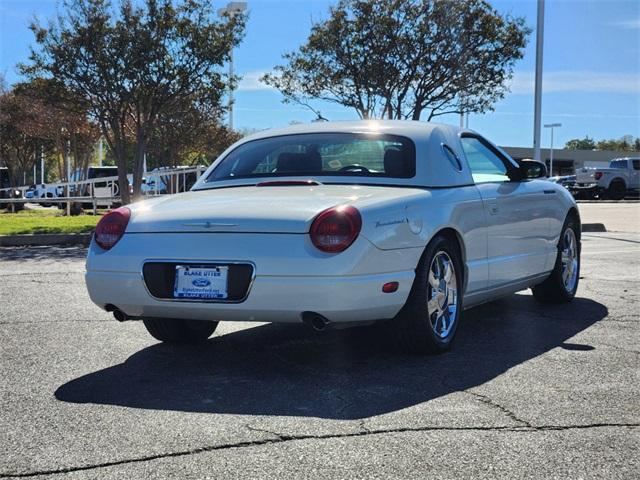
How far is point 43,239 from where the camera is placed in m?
14.9

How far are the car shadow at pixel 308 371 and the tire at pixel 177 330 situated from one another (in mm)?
76

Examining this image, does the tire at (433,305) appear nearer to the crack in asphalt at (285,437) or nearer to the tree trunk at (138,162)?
the crack in asphalt at (285,437)

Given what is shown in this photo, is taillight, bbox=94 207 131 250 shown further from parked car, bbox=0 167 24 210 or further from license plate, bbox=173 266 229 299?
parked car, bbox=0 167 24 210

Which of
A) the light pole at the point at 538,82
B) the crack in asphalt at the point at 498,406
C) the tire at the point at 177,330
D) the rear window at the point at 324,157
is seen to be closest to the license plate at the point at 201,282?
the tire at the point at 177,330

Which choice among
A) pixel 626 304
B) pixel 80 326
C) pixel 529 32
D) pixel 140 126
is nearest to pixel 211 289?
pixel 80 326

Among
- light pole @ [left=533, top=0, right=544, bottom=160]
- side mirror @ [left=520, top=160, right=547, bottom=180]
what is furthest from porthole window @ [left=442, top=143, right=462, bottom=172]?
light pole @ [left=533, top=0, right=544, bottom=160]

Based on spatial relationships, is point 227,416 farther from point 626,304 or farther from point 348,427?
point 626,304

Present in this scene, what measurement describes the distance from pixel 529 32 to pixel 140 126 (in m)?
12.2

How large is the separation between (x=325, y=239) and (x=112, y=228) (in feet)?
4.37

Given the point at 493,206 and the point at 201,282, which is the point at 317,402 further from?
the point at 493,206

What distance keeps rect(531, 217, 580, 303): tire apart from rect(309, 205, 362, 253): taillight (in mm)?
3168

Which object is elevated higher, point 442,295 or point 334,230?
point 334,230

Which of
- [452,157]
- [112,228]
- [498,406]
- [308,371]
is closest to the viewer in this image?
[498,406]

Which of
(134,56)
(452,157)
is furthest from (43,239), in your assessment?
(452,157)
